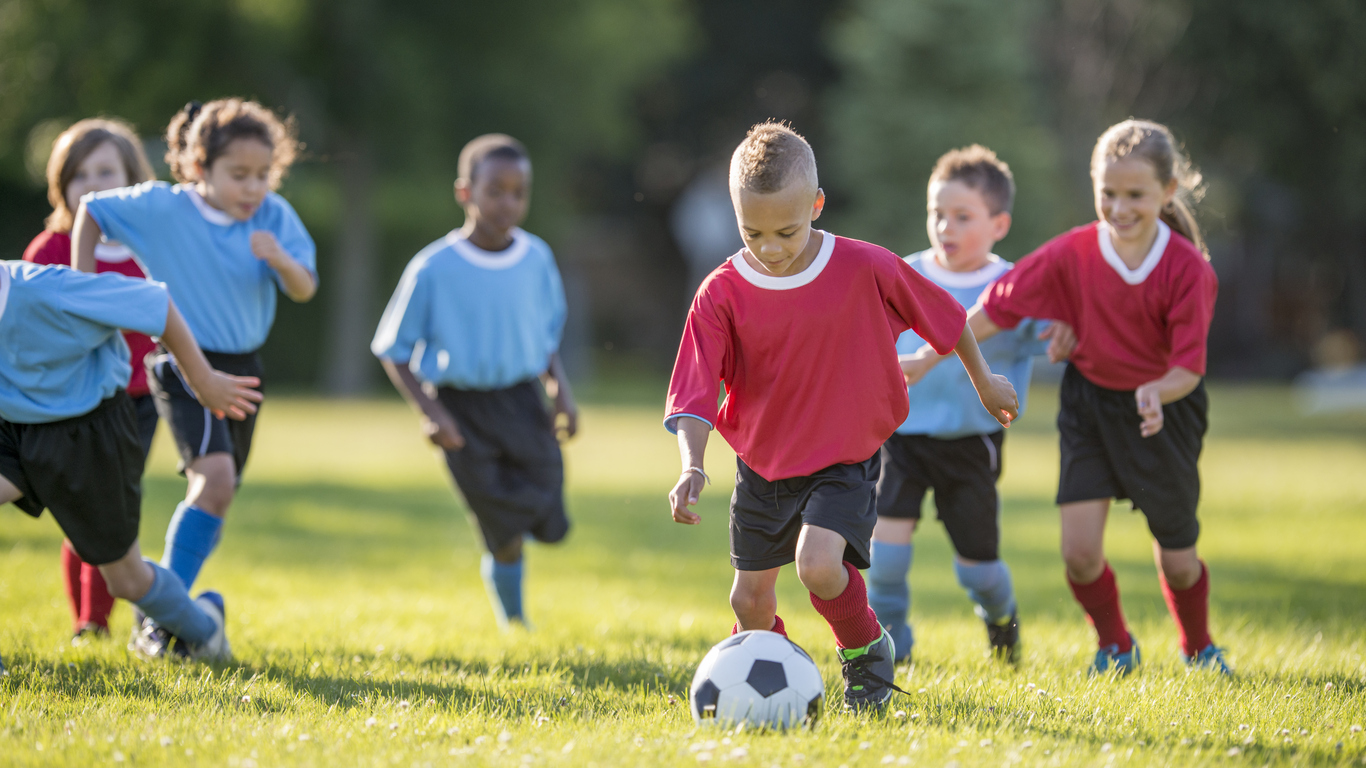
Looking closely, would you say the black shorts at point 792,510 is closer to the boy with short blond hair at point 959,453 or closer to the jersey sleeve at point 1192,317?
the boy with short blond hair at point 959,453

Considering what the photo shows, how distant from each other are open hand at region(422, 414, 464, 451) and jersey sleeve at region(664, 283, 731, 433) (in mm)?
2271

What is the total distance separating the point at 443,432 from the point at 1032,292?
9.21ft

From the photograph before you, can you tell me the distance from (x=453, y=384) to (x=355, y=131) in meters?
17.8

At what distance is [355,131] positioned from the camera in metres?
22.5

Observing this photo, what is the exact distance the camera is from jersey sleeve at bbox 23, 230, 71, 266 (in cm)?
524

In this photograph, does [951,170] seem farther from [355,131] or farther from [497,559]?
[355,131]

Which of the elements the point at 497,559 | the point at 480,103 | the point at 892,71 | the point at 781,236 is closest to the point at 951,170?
the point at 781,236

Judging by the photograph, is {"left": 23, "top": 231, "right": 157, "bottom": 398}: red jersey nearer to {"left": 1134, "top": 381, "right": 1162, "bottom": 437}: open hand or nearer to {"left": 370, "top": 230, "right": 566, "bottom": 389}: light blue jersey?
{"left": 370, "top": 230, "right": 566, "bottom": 389}: light blue jersey

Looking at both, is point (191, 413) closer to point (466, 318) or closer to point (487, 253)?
point (466, 318)

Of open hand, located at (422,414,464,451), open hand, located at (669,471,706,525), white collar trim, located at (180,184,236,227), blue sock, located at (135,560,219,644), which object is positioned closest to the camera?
open hand, located at (669,471,706,525)

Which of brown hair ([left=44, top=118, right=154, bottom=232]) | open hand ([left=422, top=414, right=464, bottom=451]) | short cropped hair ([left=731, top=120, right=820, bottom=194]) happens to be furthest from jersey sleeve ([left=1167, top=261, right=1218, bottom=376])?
brown hair ([left=44, top=118, right=154, bottom=232])

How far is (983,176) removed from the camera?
5.20 meters

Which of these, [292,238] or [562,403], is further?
[562,403]

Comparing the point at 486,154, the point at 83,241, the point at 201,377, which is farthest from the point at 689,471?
the point at 486,154
